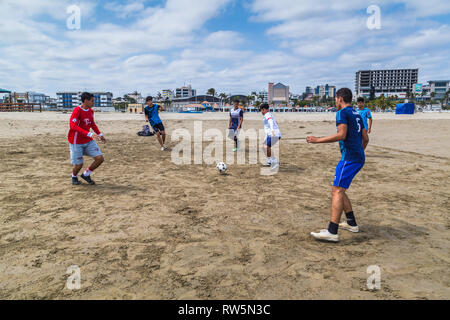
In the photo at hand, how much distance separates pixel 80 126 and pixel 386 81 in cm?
21634

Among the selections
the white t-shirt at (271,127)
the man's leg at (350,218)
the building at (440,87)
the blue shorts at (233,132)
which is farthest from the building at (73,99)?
the building at (440,87)

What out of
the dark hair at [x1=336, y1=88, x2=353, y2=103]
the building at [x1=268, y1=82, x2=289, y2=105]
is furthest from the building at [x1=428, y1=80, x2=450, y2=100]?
the dark hair at [x1=336, y1=88, x2=353, y2=103]

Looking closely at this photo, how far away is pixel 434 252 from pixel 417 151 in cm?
1022

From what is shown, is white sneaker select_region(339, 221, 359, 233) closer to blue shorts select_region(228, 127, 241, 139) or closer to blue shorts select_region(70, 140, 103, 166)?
blue shorts select_region(70, 140, 103, 166)

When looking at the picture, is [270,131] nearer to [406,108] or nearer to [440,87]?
[406,108]

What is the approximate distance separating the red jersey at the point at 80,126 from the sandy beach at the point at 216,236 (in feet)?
3.76

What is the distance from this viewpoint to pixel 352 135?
393 centimetres

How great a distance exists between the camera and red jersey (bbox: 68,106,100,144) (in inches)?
248

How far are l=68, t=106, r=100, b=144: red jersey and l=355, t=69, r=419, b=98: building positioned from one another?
19596cm

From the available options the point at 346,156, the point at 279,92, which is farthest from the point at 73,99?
the point at 346,156

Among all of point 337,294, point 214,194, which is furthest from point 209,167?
point 337,294

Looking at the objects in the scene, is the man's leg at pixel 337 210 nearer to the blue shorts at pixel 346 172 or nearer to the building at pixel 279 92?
the blue shorts at pixel 346 172

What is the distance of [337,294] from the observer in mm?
2762

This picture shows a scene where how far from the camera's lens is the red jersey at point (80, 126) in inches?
248
